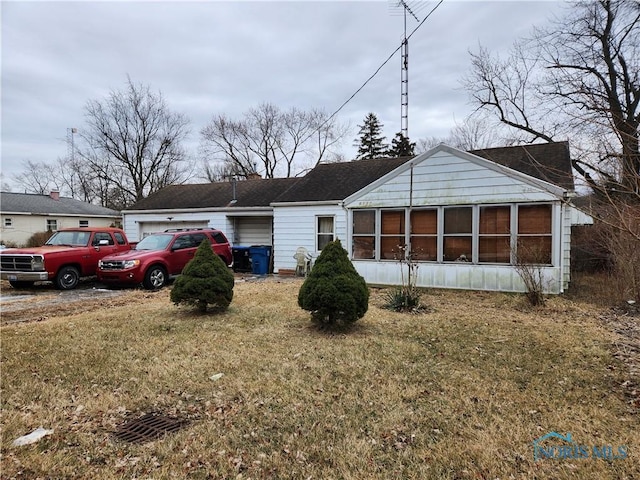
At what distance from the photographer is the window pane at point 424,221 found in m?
9.87

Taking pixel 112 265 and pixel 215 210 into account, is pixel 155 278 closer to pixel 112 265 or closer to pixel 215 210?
pixel 112 265

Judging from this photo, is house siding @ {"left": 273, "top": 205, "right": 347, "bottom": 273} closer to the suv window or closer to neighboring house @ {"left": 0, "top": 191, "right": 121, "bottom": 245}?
the suv window

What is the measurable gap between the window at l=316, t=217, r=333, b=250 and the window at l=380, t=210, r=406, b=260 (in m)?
3.32

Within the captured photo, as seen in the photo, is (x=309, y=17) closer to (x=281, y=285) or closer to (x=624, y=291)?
(x=281, y=285)

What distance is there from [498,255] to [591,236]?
17.1 feet

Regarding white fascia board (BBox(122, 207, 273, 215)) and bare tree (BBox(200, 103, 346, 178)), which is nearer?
white fascia board (BBox(122, 207, 273, 215))

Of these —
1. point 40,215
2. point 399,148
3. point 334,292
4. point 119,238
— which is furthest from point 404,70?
point 40,215

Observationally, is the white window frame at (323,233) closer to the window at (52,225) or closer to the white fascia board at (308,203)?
the white fascia board at (308,203)

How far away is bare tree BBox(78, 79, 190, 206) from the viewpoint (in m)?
29.0

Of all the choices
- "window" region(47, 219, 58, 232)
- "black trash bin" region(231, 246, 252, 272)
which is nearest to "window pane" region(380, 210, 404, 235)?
"black trash bin" region(231, 246, 252, 272)

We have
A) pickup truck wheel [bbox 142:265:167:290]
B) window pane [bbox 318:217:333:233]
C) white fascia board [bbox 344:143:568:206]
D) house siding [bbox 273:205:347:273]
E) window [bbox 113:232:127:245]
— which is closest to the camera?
white fascia board [bbox 344:143:568:206]

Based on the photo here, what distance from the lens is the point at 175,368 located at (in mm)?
4434

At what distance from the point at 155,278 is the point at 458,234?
8.69 metres

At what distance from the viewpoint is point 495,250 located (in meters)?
9.23
